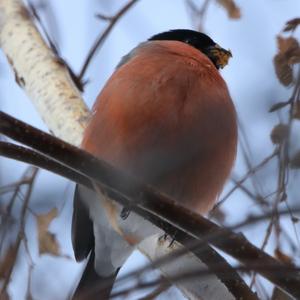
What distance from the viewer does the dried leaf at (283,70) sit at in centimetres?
179

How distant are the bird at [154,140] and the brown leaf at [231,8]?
0.20 metres

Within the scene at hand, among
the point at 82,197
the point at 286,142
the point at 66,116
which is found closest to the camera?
the point at 286,142

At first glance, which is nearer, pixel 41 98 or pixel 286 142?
pixel 286 142

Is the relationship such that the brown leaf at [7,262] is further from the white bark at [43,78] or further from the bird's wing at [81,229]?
the white bark at [43,78]

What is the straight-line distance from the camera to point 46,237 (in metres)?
2.22

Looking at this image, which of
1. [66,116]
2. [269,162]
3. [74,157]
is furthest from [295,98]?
[66,116]

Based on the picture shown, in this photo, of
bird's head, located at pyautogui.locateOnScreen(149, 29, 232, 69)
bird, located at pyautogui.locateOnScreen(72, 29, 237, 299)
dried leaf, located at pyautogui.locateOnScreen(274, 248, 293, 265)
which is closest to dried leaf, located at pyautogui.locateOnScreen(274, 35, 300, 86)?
bird, located at pyautogui.locateOnScreen(72, 29, 237, 299)

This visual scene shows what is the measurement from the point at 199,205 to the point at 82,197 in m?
0.40

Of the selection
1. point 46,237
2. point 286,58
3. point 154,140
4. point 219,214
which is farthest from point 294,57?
point 46,237

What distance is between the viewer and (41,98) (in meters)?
2.74

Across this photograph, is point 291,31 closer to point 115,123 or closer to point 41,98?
point 115,123

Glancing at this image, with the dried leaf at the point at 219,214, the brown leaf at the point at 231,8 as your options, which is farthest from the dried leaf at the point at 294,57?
the dried leaf at the point at 219,214

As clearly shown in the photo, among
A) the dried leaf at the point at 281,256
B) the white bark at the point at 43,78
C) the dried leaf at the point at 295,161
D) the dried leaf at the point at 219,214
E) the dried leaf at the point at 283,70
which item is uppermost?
the white bark at the point at 43,78

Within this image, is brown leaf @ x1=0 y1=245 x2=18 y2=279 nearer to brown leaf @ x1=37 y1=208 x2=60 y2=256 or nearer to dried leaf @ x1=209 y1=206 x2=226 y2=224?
brown leaf @ x1=37 y1=208 x2=60 y2=256
